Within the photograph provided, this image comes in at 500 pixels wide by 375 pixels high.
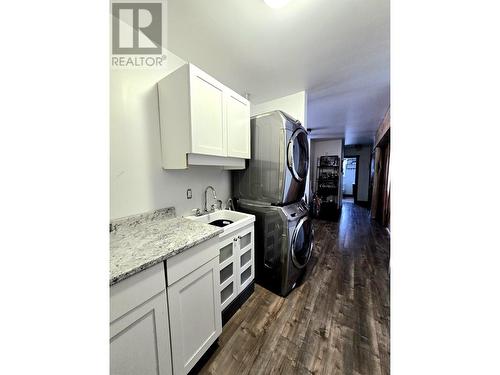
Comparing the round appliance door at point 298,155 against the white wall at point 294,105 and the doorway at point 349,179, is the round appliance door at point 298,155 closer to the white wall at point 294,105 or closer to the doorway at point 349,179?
the white wall at point 294,105

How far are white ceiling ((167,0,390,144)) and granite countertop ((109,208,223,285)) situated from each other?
1.49 m

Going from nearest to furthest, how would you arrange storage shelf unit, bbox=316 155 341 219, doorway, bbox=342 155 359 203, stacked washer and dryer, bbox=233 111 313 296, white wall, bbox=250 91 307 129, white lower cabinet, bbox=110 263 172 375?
white lower cabinet, bbox=110 263 172 375
stacked washer and dryer, bbox=233 111 313 296
white wall, bbox=250 91 307 129
storage shelf unit, bbox=316 155 341 219
doorway, bbox=342 155 359 203

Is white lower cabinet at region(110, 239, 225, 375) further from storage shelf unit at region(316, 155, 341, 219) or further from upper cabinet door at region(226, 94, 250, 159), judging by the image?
storage shelf unit at region(316, 155, 341, 219)

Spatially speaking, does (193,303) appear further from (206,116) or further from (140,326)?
(206,116)

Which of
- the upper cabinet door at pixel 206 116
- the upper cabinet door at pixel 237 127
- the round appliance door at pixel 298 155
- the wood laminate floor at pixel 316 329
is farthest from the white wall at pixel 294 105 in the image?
the wood laminate floor at pixel 316 329

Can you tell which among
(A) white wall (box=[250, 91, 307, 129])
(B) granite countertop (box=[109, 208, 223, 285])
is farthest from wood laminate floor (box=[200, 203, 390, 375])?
(A) white wall (box=[250, 91, 307, 129])

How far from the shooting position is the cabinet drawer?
2.99ft

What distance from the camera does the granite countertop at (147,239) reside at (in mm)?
768

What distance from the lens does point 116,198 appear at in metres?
1.24

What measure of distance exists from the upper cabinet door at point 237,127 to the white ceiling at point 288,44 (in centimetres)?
41

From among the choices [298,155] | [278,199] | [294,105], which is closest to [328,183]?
[294,105]

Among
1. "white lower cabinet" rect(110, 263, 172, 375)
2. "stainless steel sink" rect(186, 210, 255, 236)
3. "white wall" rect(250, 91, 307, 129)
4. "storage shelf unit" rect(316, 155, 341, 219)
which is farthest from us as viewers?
"storage shelf unit" rect(316, 155, 341, 219)
